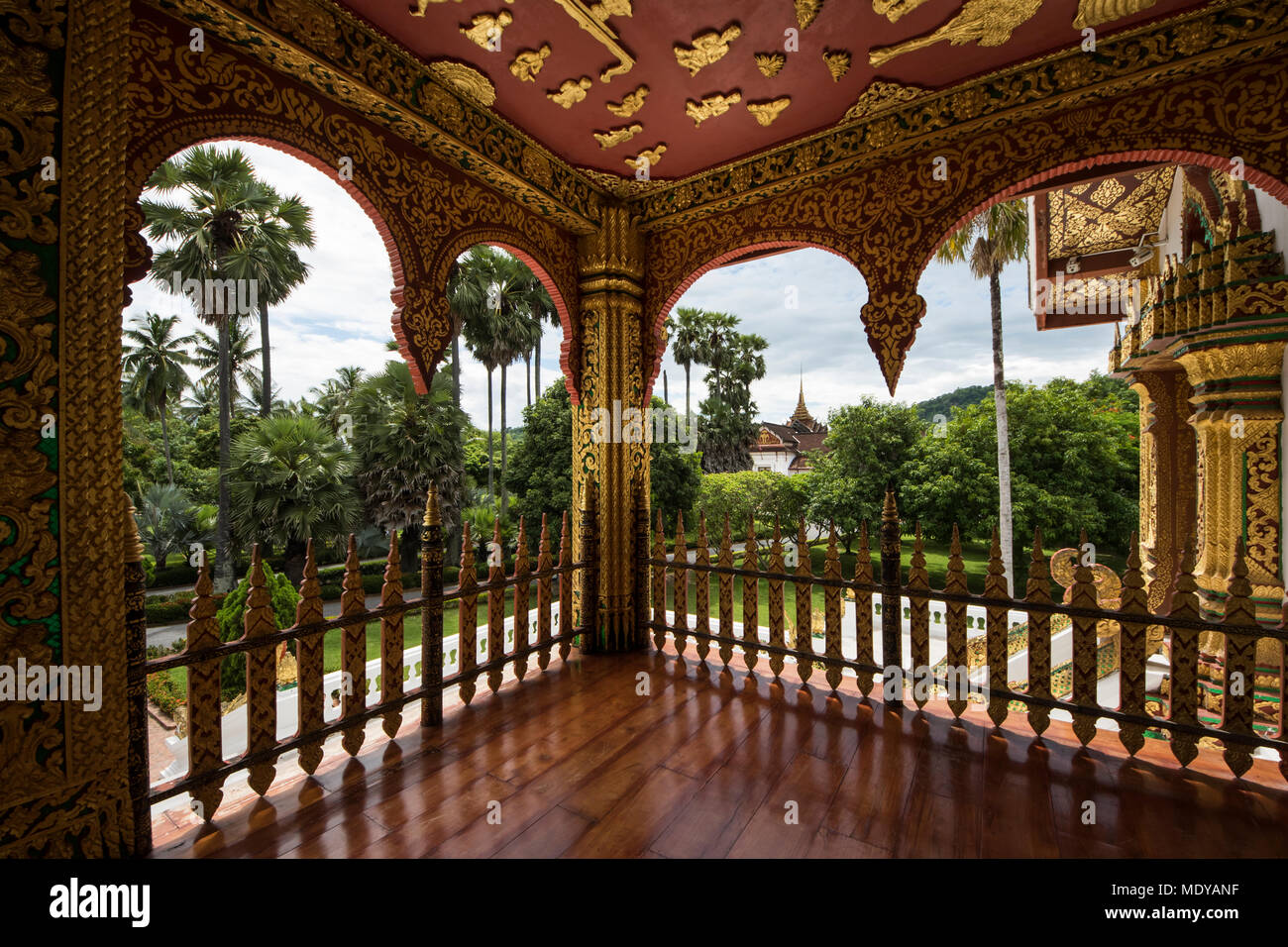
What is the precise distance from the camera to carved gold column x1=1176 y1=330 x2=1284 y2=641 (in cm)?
374

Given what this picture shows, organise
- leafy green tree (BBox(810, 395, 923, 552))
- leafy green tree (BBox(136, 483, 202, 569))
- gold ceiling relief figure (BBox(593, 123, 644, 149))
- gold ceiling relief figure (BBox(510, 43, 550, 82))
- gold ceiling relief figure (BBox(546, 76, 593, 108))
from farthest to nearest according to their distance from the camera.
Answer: leafy green tree (BBox(136, 483, 202, 569)) < leafy green tree (BBox(810, 395, 923, 552)) < gold ceiling relief figure (BBox(593, 123, 644, 149)) < gold ceiling relief figure (BBox(546, 76, 593, 108)) < gold ceiling relief figure (BBox(510, 43, 550, 82))

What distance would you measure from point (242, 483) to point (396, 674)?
1033cm

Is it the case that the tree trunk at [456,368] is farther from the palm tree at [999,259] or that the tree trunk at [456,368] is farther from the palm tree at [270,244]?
the palm tree at [999,259]

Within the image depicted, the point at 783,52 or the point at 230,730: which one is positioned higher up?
the point at 783,52

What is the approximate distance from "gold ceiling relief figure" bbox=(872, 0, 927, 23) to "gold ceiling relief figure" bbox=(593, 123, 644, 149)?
4.69 ft

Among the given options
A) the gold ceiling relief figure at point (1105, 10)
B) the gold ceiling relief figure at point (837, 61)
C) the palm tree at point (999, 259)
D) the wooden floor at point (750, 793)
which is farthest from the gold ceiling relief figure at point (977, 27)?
the palm tree at point (999, 259)

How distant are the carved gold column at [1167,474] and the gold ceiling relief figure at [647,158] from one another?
598 cm

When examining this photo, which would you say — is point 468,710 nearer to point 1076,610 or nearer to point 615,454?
point 615,454

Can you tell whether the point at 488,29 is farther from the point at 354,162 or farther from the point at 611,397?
the point at 611,397

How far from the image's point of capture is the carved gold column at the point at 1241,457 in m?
3.74

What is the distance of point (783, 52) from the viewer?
2670 millimetres

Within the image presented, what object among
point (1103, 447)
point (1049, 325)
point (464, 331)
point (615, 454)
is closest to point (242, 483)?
point (464, 331)

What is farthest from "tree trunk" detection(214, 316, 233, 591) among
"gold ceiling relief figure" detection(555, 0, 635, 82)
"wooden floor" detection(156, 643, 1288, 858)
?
"gold ceiling relief figure" detection(555, 0, 635, 82)

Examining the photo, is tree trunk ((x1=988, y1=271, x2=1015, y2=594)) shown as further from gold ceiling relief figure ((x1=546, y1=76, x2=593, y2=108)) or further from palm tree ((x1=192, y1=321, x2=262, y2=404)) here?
palm tree ((x1=192, y1=321, x2=262, y2=404))
